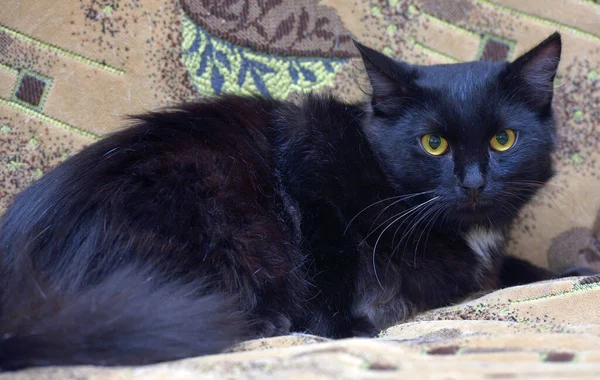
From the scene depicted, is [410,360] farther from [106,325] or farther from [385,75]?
[385,75]

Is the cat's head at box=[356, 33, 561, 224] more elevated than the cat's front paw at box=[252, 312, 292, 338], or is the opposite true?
the cat's head at box=[356, 33, 561, 224]

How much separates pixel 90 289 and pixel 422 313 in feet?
3.35

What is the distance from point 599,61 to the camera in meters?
2.61

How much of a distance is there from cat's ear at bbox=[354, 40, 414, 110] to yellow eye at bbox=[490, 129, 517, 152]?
299 mm

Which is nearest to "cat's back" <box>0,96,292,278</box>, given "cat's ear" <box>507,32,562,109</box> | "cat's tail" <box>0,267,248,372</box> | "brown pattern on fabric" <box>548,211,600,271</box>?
"cat's tail" <box>0,267,248,372</box>

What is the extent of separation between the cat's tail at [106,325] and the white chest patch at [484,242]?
0.95 meters

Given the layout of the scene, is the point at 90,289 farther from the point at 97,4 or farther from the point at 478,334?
the point at 97,4

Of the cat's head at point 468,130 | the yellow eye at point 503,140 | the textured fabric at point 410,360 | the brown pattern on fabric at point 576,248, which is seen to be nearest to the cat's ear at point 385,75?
the cat's head at point 468,130

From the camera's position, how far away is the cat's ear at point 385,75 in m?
2.04

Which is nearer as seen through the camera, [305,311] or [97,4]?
[305,311]

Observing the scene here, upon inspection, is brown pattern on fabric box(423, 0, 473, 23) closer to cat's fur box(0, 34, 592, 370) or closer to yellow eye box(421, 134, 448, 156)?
cat's fur box(0, 34, 592, 370)

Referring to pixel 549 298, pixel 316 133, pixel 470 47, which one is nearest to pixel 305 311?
pixel 316 133

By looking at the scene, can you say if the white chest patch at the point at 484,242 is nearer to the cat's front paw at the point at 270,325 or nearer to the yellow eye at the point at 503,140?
the yellow eye at the point at 503,140

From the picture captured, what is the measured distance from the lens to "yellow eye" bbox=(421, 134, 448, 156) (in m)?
2.05
